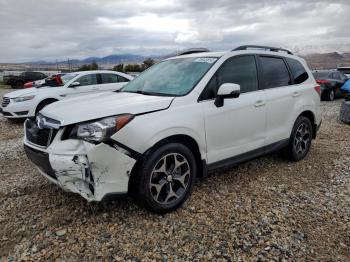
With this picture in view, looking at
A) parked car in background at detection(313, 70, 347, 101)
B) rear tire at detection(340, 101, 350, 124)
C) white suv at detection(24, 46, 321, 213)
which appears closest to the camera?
white suv at detection(24, 46, 321, 213)

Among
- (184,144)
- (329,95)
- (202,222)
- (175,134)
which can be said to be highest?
(175,134)

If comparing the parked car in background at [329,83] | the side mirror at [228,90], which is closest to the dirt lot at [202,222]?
the side mirror at [228,90]

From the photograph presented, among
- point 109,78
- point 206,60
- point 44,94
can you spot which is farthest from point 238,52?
point 109,78

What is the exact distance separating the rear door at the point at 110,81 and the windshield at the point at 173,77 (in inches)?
244

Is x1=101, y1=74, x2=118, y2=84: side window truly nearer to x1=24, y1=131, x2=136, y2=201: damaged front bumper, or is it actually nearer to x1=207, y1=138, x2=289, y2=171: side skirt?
x1=207, y1=138, x2=289, y2=171: side skirt

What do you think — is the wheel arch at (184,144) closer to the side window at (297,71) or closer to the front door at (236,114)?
the front door at (236,114)

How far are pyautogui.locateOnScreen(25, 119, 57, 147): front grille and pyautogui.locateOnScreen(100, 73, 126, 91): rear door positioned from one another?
6.98 metres

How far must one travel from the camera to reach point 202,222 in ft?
11.2

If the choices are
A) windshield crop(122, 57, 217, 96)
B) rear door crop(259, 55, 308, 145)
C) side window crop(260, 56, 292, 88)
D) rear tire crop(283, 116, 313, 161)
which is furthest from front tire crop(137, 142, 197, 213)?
rear tire crop(283, 116, 313, 161)

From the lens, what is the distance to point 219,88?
3.76 metres

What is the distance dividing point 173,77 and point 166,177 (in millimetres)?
1374

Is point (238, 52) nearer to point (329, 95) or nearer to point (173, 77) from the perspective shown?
point (173, 77)

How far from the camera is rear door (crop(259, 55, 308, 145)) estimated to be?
15.1 feet

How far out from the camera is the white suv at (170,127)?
3076 millimetres
